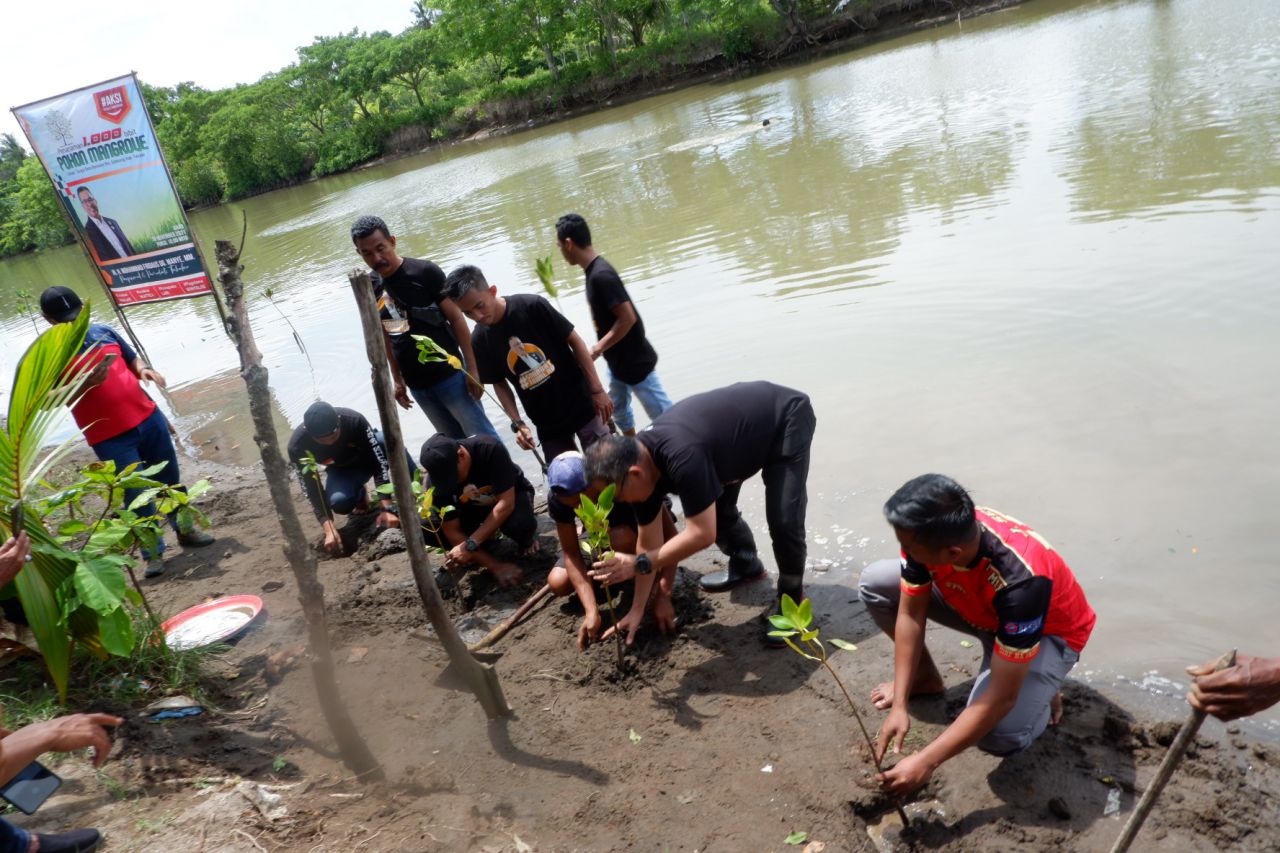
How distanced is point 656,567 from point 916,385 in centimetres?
312

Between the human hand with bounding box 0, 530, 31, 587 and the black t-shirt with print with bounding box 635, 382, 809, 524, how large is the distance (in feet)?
7.42

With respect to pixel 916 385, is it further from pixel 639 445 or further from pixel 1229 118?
pixel 1229 118

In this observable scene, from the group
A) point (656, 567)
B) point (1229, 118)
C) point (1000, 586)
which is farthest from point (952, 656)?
point (1229, 118)

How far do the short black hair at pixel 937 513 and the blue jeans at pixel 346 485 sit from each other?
157 inches

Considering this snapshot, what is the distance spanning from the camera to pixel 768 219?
1034 cm

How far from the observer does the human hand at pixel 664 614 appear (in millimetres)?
3773

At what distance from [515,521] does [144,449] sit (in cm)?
269

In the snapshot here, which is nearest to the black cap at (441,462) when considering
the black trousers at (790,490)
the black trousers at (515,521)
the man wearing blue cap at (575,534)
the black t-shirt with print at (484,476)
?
the black t-shirt with print at (484,476)

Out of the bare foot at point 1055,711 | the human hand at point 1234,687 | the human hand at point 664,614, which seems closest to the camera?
the human hand at point 1234,687

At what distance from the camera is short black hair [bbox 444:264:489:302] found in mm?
4191

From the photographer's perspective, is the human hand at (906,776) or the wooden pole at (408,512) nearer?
the human hand at (906,776)

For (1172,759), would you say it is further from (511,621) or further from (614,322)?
(614,322)

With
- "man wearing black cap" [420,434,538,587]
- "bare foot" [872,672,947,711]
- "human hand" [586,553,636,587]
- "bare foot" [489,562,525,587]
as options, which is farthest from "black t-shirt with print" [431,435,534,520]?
"bare foot" [872,672,947,711]

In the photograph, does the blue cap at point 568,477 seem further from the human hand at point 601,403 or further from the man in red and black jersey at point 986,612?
the man in red and black jersey at point 986,612
